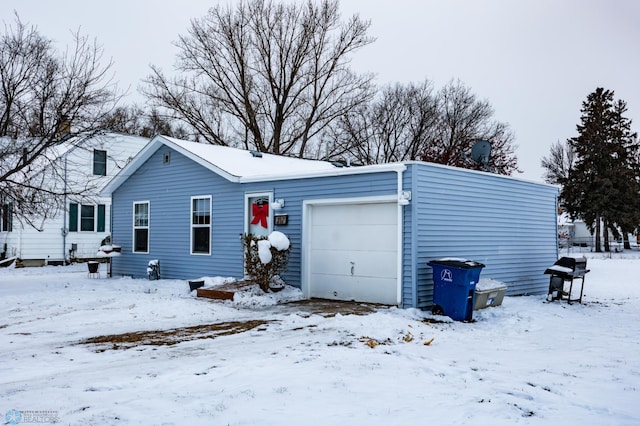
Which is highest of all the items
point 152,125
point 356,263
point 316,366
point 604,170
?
point 152,125

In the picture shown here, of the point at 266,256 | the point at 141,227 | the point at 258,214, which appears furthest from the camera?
the point at 141,227

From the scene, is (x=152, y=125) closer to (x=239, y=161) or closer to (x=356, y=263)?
(x=239, y=161)

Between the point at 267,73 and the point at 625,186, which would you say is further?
the point at 625,186

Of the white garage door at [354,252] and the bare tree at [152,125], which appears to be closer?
the white garage door at [354,252]

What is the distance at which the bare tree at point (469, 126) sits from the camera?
32312mm

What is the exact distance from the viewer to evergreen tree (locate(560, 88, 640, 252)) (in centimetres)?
3684

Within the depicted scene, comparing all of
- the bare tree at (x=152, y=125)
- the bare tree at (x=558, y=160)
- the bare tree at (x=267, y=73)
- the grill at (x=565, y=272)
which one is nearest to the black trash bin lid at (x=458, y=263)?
the grill at (x=565, y=272)

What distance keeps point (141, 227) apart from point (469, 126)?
22799 millimetres

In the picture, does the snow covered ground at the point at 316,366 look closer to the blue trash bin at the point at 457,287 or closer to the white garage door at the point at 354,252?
the blue trash bin at the point at 457,287

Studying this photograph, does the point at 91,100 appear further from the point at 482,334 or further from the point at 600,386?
the point at 600,386

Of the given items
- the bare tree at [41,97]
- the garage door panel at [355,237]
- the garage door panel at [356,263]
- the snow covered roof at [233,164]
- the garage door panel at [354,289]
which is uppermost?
the bare tree at [41,97]

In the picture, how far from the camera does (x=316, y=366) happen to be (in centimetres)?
583

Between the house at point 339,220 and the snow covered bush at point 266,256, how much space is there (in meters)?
0.63

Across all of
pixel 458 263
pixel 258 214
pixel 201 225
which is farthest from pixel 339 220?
pixel 201 225
